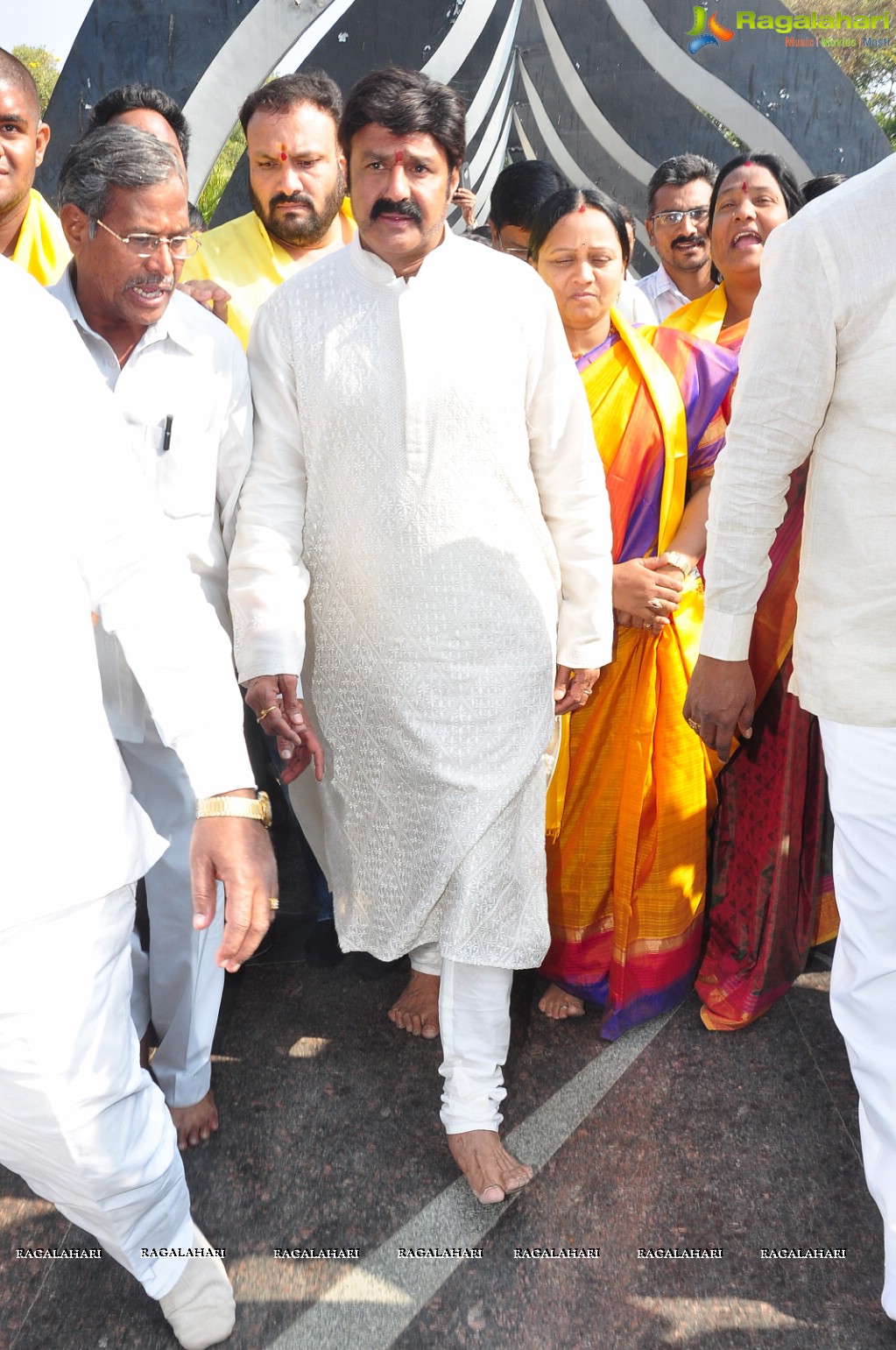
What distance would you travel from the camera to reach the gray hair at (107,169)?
1973 mm

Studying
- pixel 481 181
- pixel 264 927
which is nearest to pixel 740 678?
pixel 264 927

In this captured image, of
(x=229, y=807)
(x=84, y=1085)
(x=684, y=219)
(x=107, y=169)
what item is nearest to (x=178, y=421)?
(x=107, y=169)

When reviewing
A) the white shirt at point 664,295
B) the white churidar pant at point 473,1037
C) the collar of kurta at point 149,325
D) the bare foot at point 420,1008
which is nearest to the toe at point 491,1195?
the white churidar pant at point 473,1037

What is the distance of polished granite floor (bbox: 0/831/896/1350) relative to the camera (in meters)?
1.72

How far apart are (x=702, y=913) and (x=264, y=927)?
147 cm

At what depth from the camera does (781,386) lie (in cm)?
167

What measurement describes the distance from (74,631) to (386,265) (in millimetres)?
1044

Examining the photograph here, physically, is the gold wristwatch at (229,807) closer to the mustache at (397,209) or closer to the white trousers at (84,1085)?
the white trousers at (84,1085)

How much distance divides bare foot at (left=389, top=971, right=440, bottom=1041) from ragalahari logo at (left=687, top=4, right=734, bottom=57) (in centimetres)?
854

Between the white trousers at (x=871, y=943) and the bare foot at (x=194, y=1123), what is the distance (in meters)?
1.20

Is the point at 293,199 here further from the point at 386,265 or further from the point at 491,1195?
the point at 491,1195

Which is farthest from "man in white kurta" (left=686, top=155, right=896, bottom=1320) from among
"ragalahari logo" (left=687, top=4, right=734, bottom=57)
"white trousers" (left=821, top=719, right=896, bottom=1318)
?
"ragalahari logo" (left=687, top=4, right=734, bottom=57)

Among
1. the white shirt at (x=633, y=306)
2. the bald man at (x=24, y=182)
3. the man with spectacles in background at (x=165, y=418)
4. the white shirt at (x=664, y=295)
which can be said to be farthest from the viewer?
the white shirt at (x=664, y=295)

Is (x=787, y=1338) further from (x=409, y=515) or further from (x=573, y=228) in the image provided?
(x=573, y=228)
